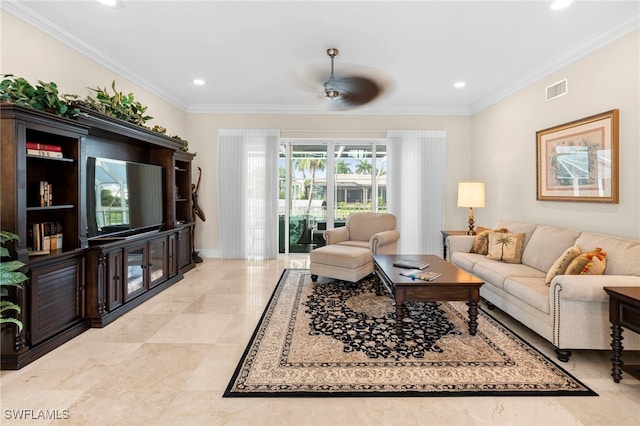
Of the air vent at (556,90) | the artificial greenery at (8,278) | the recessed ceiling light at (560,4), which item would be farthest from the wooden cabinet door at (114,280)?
the air vent at (556,90)

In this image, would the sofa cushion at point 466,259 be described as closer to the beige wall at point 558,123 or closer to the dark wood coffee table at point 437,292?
the beige wall at point 558,123

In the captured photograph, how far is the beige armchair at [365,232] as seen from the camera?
459cm

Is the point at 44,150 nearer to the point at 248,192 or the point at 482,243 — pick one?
the point at 248,192

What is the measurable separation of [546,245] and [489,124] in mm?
2591

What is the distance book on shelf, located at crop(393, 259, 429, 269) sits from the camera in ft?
10.4

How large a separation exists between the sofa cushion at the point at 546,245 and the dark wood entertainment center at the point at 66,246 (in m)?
4.29

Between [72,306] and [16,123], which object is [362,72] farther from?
[72,306]

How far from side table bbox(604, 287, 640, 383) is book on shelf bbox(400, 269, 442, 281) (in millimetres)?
1134

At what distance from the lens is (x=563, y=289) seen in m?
2.25

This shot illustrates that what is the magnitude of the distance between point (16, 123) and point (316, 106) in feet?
13.6

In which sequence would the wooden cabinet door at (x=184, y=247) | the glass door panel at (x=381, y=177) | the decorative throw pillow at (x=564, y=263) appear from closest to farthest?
the decorative throw pillow at (x=564, y=263) < the wooden cabinet door at (x=184, y=247) < the glass door panel at (x=381, y=177)

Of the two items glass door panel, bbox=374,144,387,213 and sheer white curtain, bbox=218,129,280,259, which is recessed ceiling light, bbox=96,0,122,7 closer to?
sheer white curtain, bbox=218,129,280,259

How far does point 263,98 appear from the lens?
17.2 ft

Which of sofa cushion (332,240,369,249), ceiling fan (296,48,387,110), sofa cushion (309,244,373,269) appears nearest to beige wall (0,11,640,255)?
ceiling fan (296,48,387,110)
